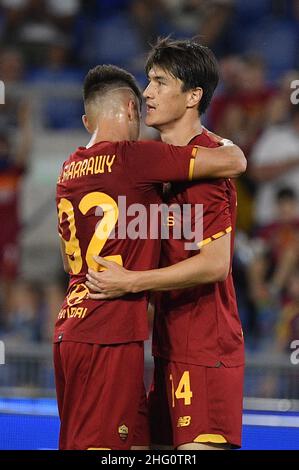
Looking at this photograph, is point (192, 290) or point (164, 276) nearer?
point (164, 276)

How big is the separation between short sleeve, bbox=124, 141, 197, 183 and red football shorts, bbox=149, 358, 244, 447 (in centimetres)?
59

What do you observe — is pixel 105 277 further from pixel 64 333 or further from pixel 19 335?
pixel 19 335

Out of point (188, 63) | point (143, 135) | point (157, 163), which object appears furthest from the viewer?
point (143, 135)

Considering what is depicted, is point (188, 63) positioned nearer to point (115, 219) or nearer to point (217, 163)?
point (217, 163)

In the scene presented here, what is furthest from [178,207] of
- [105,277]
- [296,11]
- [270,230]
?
[296,11]

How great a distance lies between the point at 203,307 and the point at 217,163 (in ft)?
1.49

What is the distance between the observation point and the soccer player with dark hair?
9.73 feet

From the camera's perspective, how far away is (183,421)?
3.03 meters

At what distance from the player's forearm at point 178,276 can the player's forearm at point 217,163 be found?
0.25 m

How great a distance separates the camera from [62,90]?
6.97 metres

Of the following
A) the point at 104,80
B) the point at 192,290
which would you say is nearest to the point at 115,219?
the point at 192,290

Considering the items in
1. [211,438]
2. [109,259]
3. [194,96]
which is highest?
[194,96]

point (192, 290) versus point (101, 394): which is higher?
point (192, 290)

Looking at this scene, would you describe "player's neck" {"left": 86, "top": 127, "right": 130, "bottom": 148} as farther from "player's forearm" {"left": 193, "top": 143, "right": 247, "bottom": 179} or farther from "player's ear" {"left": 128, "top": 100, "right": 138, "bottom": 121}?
"player's forearm" {"left": 193, "top": 143, "right": 247, "bottom": 179}
